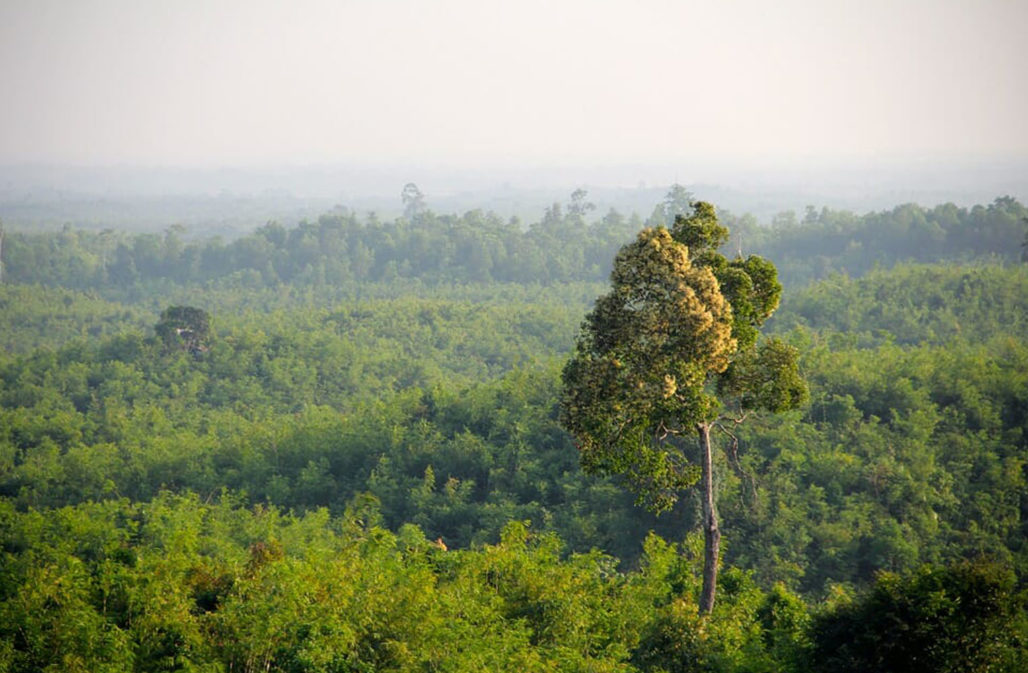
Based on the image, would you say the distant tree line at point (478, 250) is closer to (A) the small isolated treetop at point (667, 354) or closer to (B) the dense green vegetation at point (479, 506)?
(B) the dense green vegetation at point (479, 506)

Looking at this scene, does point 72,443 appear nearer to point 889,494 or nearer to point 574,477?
point 574,477

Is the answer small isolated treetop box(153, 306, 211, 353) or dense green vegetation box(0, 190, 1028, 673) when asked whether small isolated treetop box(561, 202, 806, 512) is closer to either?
dense green vegetation box(0, 190, 1028, 673)

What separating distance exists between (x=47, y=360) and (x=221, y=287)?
2857cm

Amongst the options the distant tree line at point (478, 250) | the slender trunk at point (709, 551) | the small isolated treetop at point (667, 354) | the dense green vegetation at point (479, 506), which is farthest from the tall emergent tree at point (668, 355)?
the distant tree line at point (478, 250)

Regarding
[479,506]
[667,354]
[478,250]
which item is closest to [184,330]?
[479,506]

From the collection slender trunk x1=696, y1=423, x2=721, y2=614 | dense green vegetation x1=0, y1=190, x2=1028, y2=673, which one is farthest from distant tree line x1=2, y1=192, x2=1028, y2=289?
slender trunk x1=696, y1=423, x2=721, y2=614

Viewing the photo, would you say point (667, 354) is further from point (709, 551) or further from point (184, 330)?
point (184, 330)

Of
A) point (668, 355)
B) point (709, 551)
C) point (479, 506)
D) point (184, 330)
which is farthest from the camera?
point (184, 330)

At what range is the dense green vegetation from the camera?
38.1 ft

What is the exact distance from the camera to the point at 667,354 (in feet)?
40.7

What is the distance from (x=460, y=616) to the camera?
12.7 meters

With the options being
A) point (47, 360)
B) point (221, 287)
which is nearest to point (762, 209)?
point (221, 287)

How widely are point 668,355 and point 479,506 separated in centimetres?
1144

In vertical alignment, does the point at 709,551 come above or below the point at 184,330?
above
